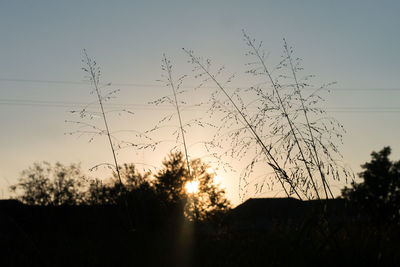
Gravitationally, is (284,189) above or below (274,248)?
above

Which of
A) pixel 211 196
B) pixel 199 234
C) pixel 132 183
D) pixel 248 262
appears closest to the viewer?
pixel 248 262

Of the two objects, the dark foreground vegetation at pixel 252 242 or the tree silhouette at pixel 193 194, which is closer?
the dark foreground vegetation at pixel 252 242

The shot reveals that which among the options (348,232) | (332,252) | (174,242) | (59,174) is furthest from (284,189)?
(59,174)

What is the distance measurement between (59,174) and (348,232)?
34545 millimetres

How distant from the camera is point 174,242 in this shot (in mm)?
3320

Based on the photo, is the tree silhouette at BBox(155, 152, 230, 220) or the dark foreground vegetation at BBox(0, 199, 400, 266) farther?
the tree silhouette at BBox(155, 152, 230, 220)

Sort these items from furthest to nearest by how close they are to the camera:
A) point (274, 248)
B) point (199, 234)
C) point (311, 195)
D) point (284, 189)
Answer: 1. point (199, 234)
2. point (284, 189)
3. point (311, 195)
4. point (274, 248)

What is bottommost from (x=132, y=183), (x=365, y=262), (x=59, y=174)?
(x=365, y=262)

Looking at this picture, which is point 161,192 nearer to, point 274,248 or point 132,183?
point 132,183

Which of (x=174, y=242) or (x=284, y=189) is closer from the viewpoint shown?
(x=284, y=189)

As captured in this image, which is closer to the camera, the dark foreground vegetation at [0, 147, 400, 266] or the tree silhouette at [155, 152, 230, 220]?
the dark foreground vegetation at [0, 147, 400, 266]

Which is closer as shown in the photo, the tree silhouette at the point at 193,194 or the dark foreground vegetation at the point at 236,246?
the dark foreground vegetation at the point at 236,246

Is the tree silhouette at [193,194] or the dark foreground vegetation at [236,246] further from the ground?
the tree silhouette at [193,194]

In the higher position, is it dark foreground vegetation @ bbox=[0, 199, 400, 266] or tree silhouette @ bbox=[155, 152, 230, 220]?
tree silhouette @ bbox=[155, 152, 230, 220]
